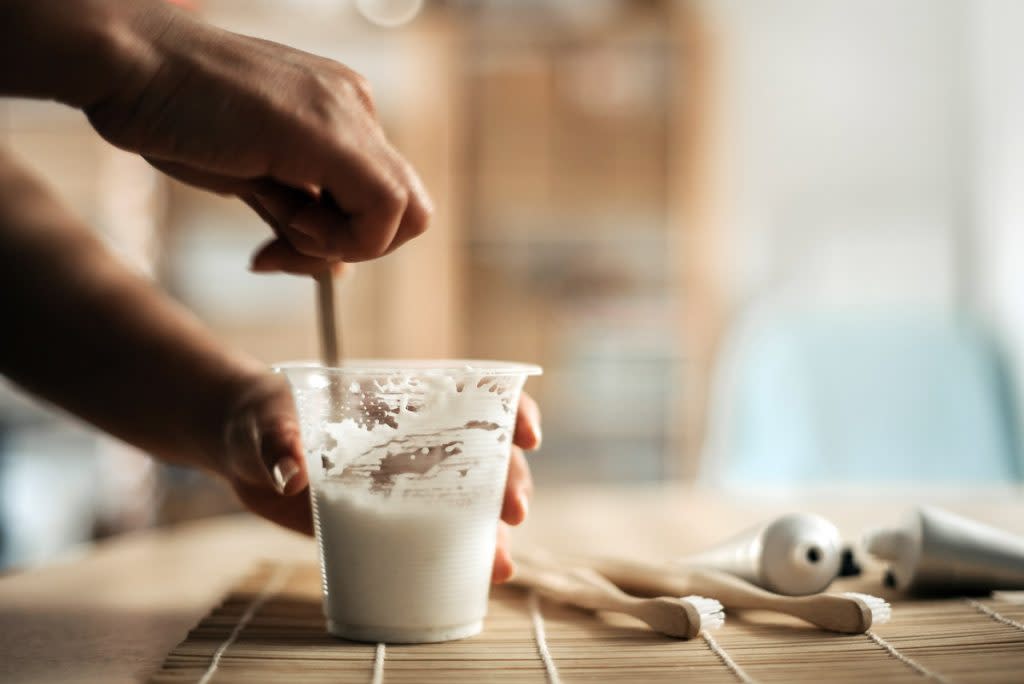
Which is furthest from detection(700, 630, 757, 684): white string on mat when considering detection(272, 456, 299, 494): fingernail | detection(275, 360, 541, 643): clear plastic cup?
detection(272, 456, 299, 494): fingernail

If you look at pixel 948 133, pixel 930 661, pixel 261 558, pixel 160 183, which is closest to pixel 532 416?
pixel 930 661

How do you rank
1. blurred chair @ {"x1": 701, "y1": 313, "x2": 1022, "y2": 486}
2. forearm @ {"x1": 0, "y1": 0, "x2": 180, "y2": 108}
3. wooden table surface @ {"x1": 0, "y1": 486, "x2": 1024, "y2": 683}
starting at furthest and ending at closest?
blurred chair @ {"x1": 701, "y1": 313, "x2": 1022, "y2": 486}
wooden table surface @ {"x1": 0, "y1": 486, "x2": 1024, "y2": 683}
forearm @ {"x1": 0, "y1": 0, "x2": 180, "y2": 108}

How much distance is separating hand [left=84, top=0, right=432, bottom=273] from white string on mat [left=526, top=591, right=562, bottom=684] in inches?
9.5

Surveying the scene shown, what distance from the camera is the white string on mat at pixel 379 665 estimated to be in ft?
1.67

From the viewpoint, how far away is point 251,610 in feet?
2.21

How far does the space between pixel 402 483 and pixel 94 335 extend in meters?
→ 0.33

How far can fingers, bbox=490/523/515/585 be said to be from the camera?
0.67 metres

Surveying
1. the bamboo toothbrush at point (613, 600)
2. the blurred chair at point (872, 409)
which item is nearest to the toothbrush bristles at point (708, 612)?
the bamboo toothbrush at point (613, 600)

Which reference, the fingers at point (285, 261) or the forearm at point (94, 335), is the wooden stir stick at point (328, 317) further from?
the forearm at point (94, 335)

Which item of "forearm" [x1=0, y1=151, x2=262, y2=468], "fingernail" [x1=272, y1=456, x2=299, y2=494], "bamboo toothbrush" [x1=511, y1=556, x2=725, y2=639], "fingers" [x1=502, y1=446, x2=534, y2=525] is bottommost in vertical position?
"bamboo toothbrush" [x1=511, y1=556, x2=725, y2=639]

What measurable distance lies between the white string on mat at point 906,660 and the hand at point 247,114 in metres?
0.35

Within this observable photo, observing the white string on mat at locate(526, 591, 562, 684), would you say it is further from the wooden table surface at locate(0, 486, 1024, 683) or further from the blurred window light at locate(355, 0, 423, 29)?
the blurred window light at locate(355, 0, 423, 29)

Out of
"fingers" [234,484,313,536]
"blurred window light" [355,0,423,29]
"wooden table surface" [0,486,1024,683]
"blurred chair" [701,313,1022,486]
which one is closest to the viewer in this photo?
"wooden table surface" [0,486,1024,683]

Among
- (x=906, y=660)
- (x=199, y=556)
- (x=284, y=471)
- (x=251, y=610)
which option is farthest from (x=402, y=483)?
(x=199, y=556)
